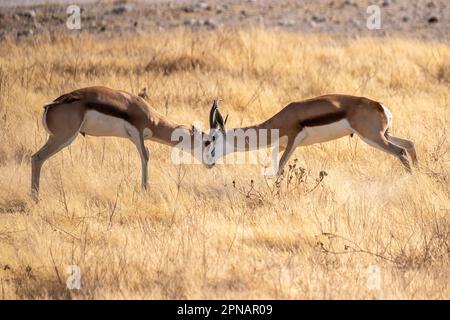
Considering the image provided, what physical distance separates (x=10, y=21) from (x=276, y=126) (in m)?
9.71

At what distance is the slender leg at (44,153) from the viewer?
8.78m

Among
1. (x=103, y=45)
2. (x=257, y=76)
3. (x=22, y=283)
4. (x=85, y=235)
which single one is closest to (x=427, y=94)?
(x=257, y=76)

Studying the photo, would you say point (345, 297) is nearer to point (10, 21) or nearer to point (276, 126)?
point (276, 126)

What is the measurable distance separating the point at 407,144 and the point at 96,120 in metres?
3.05

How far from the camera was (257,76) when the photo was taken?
45.0ft

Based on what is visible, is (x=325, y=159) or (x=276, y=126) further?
(x=325, y=159)

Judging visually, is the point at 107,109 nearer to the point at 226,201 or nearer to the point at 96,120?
the point at 96,120

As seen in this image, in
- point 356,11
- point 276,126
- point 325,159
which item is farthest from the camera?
point 356,11

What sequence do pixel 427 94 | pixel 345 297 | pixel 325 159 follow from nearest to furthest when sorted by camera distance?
pixel 345 297 → pixel 325 159 → pixel 427 94

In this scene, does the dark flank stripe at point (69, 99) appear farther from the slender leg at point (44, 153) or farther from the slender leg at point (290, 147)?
the slender leg at point (290, 147)

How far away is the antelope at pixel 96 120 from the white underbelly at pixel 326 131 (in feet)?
4.50

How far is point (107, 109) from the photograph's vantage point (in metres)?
8.92

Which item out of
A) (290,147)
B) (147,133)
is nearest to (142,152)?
(147,133)

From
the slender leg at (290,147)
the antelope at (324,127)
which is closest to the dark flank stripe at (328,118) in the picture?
the antelope at (324,127)
